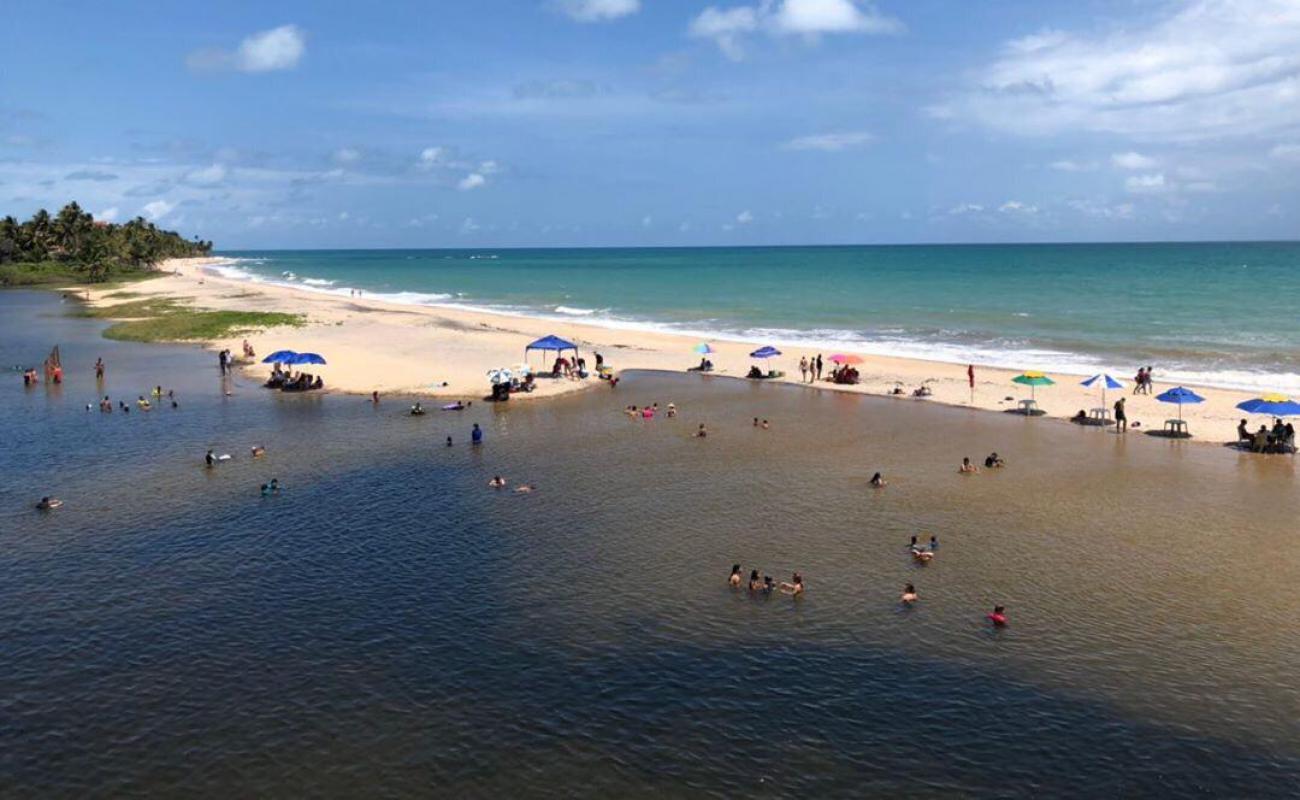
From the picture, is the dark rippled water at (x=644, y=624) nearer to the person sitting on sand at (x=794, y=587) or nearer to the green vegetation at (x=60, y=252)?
the person sitting on sand at (x=794, y=587)

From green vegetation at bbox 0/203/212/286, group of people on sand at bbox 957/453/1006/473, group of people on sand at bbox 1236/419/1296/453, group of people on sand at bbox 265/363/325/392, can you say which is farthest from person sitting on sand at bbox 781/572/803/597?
green vegetation at bbox 0/203/212/286

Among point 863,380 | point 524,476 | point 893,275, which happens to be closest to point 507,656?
point 524,476

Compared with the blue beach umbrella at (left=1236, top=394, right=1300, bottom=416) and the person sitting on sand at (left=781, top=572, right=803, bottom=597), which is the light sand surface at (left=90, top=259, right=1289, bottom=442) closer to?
the blue beach umbrella at (left=1236, top=394, right=1300, bottom=416)

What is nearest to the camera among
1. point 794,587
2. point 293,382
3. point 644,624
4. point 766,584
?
point 644,624

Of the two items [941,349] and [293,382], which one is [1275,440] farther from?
[293,382]

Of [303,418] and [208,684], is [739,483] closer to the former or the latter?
[208,684]

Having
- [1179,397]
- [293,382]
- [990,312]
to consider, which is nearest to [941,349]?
[1179,397]
